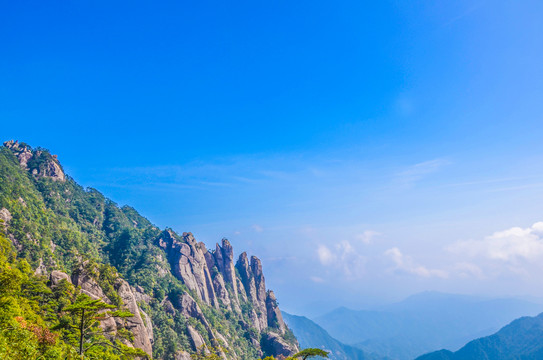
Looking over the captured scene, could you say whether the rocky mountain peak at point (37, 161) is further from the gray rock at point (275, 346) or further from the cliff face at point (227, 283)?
the gray rock at point (275, 346)

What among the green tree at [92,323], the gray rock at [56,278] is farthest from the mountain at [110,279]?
the green tree at [92,323]

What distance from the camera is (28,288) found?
144 ft

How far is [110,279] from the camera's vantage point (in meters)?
62.6

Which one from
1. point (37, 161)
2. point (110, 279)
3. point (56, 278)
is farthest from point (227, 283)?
point (56, 278)

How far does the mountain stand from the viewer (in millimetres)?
39491

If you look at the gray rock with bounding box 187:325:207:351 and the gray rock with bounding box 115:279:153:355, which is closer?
the gray rock with bounding box 115:279:153:355

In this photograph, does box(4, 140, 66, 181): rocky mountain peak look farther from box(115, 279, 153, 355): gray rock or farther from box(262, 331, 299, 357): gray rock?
box(262, 331, 299, 357): gray rock

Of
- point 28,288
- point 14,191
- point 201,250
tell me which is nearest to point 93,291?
point 28,288

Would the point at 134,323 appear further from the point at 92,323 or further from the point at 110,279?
the point at 92,323

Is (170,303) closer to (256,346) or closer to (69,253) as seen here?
(69,253)

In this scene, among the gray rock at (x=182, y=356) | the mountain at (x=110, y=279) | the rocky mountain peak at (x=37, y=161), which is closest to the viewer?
the mountain at (x=110, y=279)

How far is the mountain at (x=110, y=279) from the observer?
130 feet

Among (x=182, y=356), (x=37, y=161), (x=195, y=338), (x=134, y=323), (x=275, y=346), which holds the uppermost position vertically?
(x=37, y=161)

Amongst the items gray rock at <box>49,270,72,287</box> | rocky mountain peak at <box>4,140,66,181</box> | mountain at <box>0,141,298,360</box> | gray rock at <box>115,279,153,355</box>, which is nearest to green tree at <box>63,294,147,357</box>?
mountain at <box>0,141,298,360</box>
